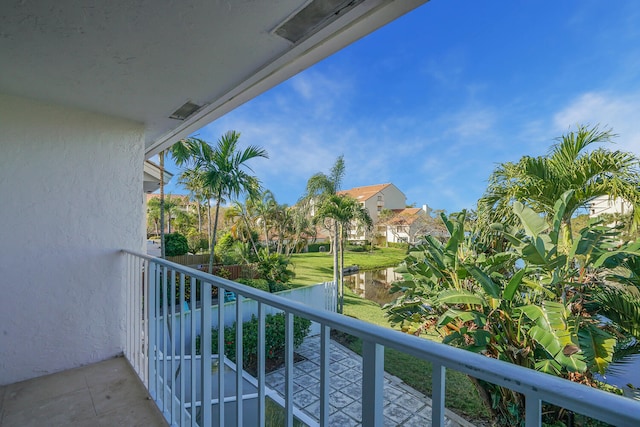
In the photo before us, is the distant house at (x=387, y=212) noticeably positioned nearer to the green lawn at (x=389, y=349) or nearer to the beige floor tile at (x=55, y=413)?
the green lawn at (x=389, y=349)

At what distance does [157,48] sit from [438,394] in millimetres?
2106

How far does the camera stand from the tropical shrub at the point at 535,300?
3023mm

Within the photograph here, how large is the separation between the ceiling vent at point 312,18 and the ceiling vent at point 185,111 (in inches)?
47.6

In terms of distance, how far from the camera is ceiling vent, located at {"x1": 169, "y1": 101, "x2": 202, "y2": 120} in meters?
2.56

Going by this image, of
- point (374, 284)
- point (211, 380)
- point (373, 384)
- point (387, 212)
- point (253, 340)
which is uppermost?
point (387, 212)

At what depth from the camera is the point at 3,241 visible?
7.62ft

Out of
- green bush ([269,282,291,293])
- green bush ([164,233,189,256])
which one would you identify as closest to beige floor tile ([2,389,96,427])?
green bush ([269,282,291,293])

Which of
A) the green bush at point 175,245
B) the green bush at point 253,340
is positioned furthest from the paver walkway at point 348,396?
the green bush at point 175,245

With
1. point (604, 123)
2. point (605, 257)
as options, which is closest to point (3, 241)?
point (605, 257)

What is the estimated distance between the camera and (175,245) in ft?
40.5

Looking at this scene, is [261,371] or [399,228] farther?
[399,228]

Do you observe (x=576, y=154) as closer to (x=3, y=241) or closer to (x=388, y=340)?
(x=388, y=340)

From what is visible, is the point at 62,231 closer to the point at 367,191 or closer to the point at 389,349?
the point at 389,349

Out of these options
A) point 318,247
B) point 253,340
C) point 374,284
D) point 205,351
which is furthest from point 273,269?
point 318,247
